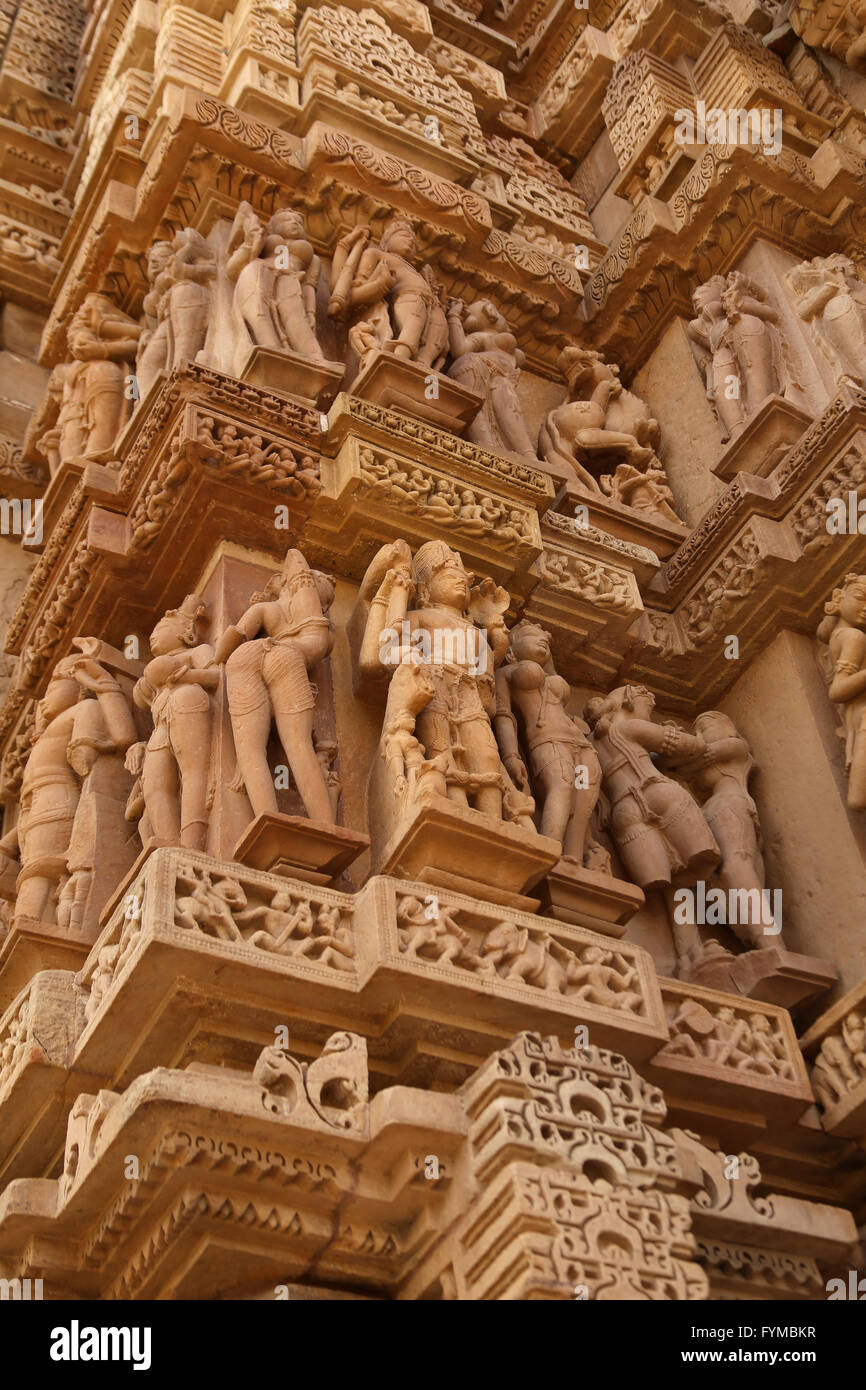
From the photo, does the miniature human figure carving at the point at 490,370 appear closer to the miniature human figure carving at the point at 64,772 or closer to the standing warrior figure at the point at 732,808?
the standing warrior figure at the point at 732,808

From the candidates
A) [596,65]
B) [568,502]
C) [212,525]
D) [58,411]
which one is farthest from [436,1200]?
[596,65]

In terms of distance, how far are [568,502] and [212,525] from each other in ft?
8.82

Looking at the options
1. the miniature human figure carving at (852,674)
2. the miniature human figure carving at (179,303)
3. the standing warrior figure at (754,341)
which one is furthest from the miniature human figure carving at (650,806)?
the miniature human figure carving at (179,303)

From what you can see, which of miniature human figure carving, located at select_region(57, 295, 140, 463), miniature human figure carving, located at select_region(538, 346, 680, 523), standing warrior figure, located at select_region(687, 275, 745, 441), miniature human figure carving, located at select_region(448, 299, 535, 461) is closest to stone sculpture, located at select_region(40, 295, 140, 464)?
miniature human figure carving, located at select_region(57, 295, 140, 463)

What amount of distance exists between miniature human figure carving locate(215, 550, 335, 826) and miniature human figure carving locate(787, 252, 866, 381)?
12.9 feet

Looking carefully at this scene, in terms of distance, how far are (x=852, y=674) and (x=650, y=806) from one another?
1233 mm

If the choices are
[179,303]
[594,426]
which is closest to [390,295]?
[179,303]

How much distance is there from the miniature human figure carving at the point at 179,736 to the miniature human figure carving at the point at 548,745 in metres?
1.40

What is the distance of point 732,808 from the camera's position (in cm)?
771

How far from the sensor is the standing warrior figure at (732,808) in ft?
24.1

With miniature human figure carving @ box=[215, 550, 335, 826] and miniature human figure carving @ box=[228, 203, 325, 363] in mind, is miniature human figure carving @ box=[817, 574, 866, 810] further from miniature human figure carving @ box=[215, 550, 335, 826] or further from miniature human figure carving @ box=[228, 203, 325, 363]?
miniature human figure carving @ box=[228, 203, 325, 363]

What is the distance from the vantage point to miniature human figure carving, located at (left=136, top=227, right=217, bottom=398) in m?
9.05

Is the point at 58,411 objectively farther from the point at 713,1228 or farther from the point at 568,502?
the point at 713,1228

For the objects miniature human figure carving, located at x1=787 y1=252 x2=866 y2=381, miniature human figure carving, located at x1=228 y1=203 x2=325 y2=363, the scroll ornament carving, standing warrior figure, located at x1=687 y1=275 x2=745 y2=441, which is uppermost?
miniature human figure carving, located at x1=787 y1=252 x2=866 y2=381
